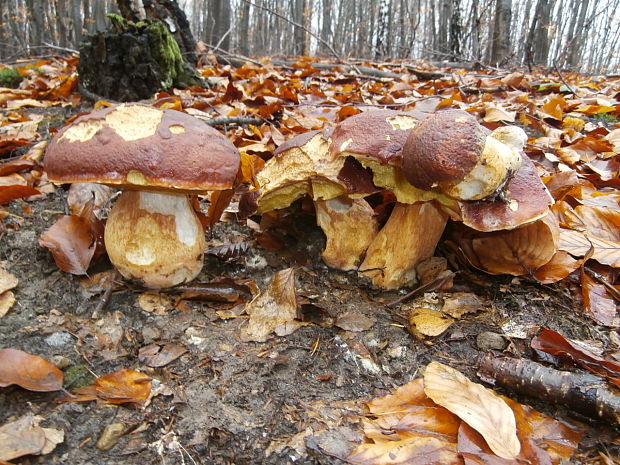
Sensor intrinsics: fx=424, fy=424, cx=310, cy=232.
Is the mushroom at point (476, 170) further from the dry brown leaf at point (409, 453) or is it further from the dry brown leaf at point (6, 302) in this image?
the dry brown leaf at point (6, 302)

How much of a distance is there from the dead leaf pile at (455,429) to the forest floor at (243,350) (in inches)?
2.3

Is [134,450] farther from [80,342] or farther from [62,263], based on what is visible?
[62,263]

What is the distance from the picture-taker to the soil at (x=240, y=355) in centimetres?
124

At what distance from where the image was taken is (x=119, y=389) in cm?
139

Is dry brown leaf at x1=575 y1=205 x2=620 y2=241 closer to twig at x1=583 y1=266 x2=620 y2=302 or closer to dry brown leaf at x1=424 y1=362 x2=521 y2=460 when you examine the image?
twig at x1=583 y1=266 x2=620 y2=302

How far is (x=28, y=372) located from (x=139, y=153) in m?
0.79

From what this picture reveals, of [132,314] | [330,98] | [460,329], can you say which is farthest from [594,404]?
[330,98]

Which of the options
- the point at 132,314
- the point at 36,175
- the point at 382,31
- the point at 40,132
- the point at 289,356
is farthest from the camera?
the point at 382,31

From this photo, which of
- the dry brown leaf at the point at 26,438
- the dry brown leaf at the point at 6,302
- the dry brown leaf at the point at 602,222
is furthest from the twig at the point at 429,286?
the dry brown leaf at the point at 6,302

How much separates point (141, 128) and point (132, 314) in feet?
2.51

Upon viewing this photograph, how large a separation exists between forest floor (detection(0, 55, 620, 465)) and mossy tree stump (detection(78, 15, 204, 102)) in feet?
6.75

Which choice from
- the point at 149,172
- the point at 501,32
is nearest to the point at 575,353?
the point at 149,172

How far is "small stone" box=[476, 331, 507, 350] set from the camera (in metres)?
1.61

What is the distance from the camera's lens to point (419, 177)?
4.88 ft
